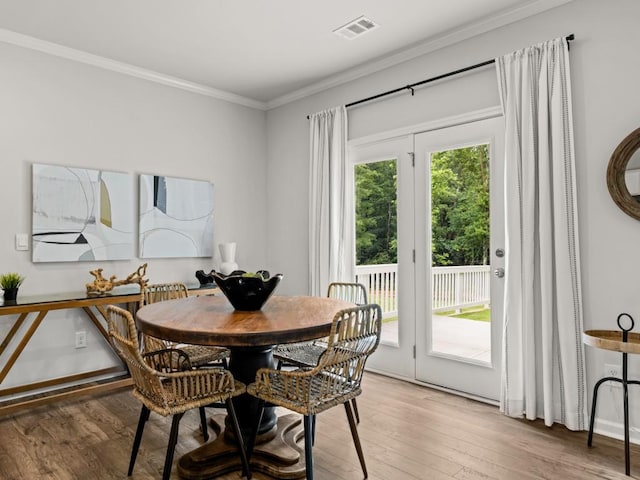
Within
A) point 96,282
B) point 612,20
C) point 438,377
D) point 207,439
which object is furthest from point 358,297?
point 612,20

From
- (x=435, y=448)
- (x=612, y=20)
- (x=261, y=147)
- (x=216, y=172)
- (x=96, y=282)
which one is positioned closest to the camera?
(x=435, y=448)

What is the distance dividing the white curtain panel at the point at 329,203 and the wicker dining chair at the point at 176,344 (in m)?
1.44

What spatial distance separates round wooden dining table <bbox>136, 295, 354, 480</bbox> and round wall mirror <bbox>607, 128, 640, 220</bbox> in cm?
167

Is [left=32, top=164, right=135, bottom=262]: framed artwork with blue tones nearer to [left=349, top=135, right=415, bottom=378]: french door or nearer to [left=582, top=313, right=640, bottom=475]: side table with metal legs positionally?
[left=349, top=135, right=415, bottom=378]: french door

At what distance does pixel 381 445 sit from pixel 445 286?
4.51ft

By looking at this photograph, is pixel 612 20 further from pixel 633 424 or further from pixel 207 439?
pixel 207 439

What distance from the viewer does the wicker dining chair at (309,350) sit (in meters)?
2.69

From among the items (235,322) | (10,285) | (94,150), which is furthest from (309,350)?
(94,150)

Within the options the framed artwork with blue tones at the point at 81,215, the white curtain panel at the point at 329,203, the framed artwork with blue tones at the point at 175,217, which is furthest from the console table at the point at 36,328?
the white curtain panel at the point at 329,203

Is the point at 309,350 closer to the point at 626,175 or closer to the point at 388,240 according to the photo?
the point at 388,240

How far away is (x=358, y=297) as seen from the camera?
3.21 meters

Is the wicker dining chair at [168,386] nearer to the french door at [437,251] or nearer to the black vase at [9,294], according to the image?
the black vase at [9,294]

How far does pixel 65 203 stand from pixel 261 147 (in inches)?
83.0

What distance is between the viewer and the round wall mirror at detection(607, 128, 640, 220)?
2.51 metres
